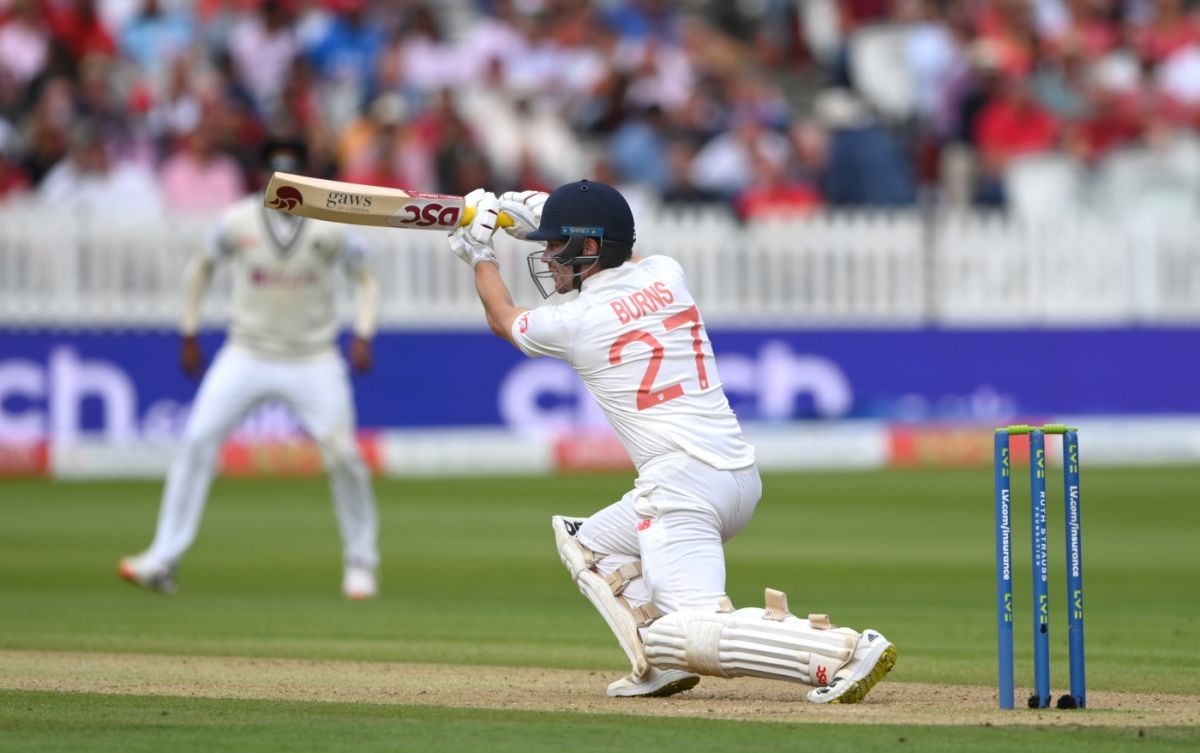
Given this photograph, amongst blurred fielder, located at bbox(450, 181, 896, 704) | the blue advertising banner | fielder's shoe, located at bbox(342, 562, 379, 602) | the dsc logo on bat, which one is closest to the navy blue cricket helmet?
blurred fielder, located at bbox(450, 181, 896, 704)

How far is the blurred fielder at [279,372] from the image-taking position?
982 centimetres

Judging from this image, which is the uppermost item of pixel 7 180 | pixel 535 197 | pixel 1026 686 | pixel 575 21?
pixel 575 21

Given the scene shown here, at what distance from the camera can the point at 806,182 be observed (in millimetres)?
18562

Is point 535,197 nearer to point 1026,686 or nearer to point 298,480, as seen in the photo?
point 1026,686

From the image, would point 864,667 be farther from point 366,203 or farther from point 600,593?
point 366,203

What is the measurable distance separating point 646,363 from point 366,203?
1.14 m

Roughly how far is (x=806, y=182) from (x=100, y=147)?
6.06 m

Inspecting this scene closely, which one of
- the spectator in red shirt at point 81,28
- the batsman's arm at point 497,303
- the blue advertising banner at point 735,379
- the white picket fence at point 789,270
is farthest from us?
the spectator in red shirt at point 81,28

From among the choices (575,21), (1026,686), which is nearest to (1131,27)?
(575,21)

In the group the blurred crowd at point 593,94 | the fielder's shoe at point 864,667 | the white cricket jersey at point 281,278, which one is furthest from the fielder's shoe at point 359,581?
the blurred crowd at point 593,94

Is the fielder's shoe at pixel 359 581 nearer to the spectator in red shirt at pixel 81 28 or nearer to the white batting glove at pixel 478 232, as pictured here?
the white batting glove at pixel 478 232

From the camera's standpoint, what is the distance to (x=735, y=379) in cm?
1691

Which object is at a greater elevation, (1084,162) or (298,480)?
(1084,162)

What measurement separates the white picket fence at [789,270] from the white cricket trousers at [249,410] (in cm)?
617
